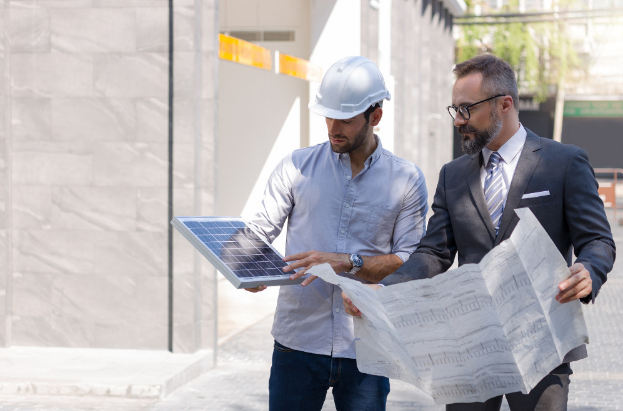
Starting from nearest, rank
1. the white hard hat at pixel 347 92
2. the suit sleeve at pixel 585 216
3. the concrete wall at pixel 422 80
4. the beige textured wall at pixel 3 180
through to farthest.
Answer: the suit sleeve at pixel 585 216, the white hard hat at pixel 347 92, the beige textured wall at pixel 3 180, the concrete wall at pixel 422 80

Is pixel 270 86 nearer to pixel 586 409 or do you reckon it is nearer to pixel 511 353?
pixel 586 409

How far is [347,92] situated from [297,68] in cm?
789

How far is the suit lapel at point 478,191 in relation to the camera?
112 inches

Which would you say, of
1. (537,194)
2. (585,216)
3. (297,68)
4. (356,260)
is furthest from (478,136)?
(297,68)

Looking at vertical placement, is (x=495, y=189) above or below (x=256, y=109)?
above

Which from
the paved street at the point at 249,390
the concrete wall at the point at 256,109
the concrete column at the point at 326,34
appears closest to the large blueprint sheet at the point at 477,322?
the paved street at the point at 249,390

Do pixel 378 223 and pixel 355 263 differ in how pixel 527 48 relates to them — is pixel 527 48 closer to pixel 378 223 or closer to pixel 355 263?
pixel 378 223

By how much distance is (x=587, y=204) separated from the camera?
271 cm

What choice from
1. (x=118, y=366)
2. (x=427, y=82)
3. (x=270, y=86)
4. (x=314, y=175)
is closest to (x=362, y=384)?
(x=314, y=175)

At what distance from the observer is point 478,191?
289 cm

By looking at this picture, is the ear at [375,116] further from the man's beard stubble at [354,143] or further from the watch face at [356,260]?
the watch face at [356,260]

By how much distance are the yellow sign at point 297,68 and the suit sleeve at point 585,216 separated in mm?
7365

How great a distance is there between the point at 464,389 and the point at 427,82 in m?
21.5

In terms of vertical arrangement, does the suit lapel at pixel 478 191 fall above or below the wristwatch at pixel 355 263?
above
